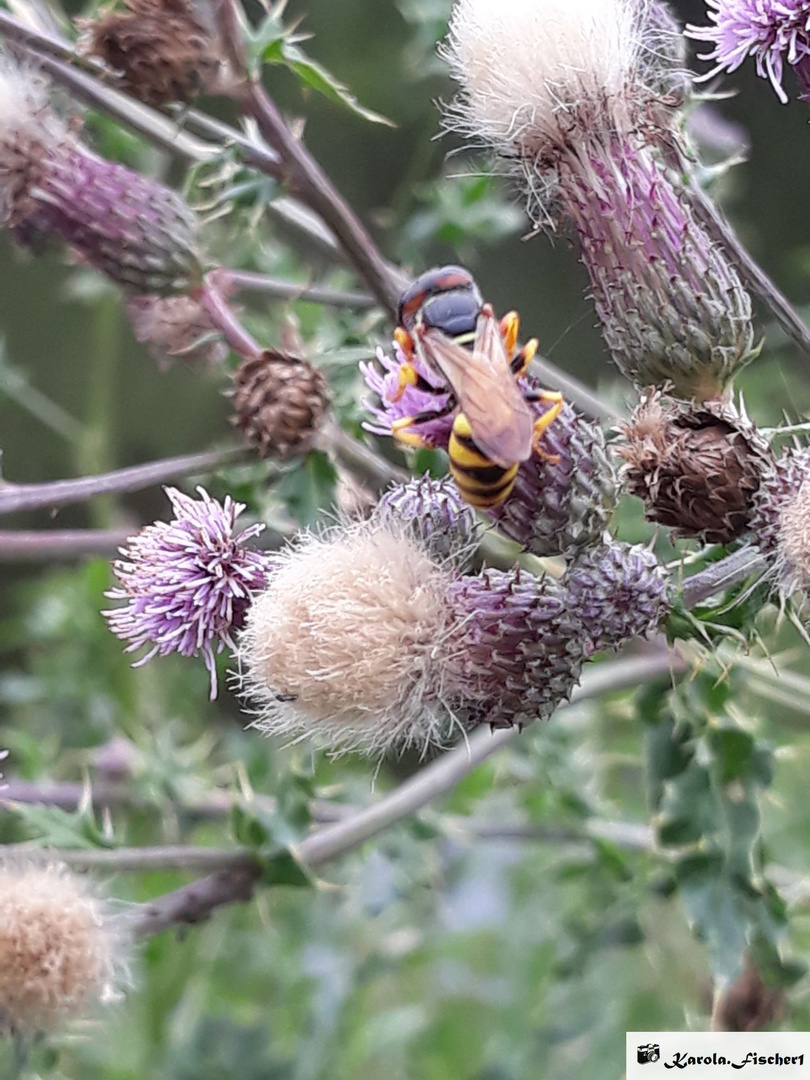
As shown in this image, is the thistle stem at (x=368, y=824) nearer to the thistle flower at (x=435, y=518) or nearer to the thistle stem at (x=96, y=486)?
the thistle flower at (x=435, y=518)

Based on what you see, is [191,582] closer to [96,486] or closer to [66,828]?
[96,486]

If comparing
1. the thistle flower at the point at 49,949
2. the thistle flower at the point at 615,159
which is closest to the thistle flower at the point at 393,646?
the thistle flower at the point at 615,159

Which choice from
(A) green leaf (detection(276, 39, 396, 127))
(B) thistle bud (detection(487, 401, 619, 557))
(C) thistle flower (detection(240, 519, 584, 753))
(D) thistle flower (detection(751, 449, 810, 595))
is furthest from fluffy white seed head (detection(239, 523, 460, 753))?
(A) green leaf (detection(276, 39, 396, 127))

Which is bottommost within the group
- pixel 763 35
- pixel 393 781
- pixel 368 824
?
pixel 393 781

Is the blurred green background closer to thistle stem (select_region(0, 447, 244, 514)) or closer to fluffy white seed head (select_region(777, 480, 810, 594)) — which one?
thistle stem (select_region(0, 447, 244, 514))

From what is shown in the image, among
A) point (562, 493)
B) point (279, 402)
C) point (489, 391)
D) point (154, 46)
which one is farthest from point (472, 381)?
point (154, 46)

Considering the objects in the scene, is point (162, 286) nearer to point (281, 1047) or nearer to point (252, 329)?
point (252, 329)
